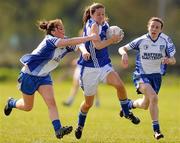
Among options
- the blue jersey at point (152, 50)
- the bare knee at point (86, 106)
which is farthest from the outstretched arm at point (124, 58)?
the bare knee at point (86, 106)

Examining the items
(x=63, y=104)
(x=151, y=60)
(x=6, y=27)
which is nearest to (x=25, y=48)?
(x=6, y=27)

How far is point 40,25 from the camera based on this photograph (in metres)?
11.5

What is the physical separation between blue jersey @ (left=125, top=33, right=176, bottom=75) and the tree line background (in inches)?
1381

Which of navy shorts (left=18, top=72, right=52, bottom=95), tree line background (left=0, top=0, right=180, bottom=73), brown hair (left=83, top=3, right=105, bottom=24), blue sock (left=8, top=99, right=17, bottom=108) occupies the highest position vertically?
tree line background (left=0, top=0, right=180, bottom=73)

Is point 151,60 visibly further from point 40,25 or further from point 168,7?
point 168,7

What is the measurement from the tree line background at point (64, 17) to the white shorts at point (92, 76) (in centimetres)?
3566

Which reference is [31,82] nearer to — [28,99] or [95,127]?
[28,99]

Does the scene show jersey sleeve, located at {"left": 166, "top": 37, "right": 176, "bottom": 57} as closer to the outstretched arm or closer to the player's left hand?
the outstretched arm

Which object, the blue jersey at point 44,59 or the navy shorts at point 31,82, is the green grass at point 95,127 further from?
the blue jersey at point 44,59

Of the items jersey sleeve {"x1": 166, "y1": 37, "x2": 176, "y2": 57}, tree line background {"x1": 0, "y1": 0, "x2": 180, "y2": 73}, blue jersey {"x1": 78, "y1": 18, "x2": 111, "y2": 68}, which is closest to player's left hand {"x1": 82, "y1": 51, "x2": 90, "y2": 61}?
blue jersey {"x1": 78, "y1": 18, "x2": 111, "y2": 68}

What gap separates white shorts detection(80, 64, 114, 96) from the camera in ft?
38.9

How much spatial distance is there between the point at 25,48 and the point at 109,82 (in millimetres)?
50474

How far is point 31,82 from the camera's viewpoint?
37.7 ft

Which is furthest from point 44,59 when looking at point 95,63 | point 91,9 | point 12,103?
point 12,103
